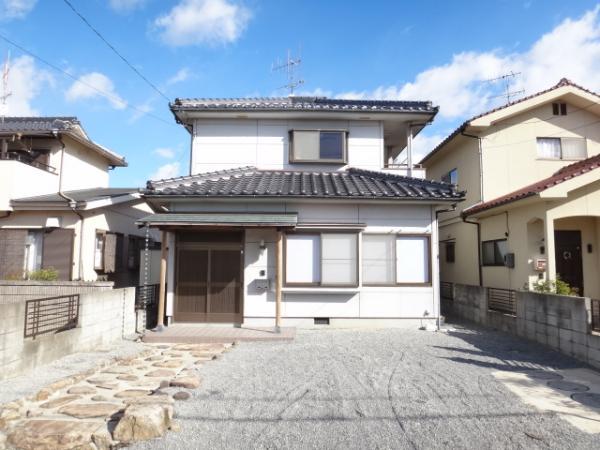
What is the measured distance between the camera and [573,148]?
1314 centimetres

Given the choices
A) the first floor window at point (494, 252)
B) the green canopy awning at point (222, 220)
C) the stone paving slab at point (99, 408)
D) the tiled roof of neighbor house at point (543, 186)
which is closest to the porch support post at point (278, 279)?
the green canopy awning at point (222, 220)

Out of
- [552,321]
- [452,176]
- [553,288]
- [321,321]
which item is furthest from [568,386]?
[452,176]

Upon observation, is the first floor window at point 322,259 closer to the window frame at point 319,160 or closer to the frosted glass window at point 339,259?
the frosted glass window at point 339,259

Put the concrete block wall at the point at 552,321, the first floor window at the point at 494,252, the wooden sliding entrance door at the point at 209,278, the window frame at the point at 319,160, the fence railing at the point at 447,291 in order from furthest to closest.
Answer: the fence railing at the point at 447,291
the window frame at the point at 319,160
the first floor window at the point at 494,252
the wooden sliding entrance door at the point at 209,278
the concrete block wall at the point at 552,321

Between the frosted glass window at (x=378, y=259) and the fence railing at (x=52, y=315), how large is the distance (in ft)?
21.8

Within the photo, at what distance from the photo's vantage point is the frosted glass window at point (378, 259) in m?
9.72

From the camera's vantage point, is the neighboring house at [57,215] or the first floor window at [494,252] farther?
the first floor window at [494,252]

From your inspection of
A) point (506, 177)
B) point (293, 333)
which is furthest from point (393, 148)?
point (293, 333)

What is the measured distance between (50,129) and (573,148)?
17916mm

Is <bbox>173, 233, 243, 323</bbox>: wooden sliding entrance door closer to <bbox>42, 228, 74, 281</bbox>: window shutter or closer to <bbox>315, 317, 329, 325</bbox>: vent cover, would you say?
<bbox>315, 317, 329, 325</bbox>: vent cover

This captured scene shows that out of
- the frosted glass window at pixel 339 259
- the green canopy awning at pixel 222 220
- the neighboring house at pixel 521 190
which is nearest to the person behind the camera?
the green canopy awning at pixel 222 220

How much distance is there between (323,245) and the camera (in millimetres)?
9602

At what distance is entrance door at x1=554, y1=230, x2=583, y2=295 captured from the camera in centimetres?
1097

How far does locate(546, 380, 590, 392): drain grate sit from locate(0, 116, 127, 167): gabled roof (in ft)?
47.5
